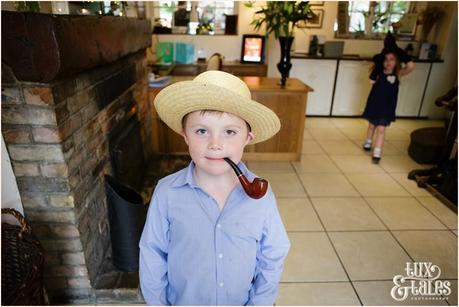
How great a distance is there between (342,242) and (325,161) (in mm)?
1338

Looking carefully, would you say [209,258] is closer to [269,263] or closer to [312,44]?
[269,263]

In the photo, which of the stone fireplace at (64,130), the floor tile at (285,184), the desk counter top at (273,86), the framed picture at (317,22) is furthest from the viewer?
the framed picture at (317,22)

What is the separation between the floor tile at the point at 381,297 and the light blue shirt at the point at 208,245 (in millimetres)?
912

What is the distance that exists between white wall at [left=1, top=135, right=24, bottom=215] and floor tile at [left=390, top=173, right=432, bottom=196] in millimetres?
2728

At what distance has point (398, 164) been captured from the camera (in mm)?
3215

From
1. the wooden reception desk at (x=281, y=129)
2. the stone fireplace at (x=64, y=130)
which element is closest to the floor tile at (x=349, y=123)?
the wooden reception desk at (x=281, y=129)

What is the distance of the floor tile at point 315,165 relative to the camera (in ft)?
9.91

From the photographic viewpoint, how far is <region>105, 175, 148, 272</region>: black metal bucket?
60.0 inches

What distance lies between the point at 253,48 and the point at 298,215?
9.58 ft

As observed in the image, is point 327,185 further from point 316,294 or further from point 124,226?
point 124,226

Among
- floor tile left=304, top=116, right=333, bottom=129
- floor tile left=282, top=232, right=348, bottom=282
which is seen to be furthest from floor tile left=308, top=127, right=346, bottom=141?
floor tile left=282, top=232, right=348, bottom=282

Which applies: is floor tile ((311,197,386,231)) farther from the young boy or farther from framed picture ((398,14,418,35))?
framed picture ((398,14,418,35))

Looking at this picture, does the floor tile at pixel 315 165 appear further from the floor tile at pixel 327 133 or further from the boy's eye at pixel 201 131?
the boy's eye at pixel 201 131

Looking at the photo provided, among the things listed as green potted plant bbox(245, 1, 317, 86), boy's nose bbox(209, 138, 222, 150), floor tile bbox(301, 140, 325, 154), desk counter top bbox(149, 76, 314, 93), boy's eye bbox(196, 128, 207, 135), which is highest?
green potted plant bbox(245, 1, 317, 86)
